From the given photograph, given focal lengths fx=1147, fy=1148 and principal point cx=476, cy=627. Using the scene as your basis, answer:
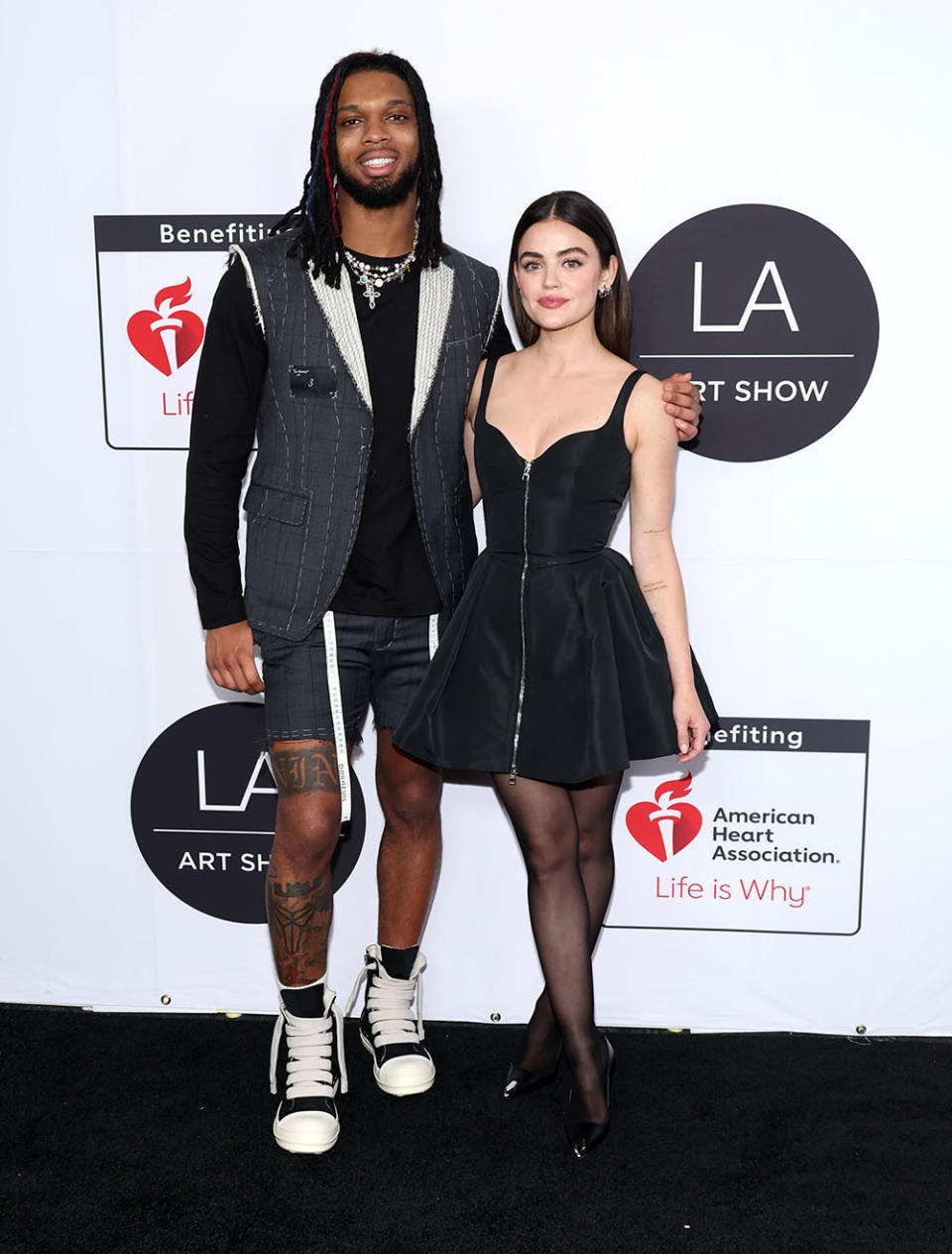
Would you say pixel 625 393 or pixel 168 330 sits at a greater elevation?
pixel 168 330

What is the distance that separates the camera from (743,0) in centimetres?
243

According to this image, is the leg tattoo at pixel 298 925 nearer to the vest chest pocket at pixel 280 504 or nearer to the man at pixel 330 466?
the man at pixel 330 466

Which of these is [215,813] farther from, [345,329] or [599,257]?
[599,257]

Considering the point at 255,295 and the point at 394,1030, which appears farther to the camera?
the point at 394,1030

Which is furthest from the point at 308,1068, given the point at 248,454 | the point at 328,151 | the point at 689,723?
the point at 328,151

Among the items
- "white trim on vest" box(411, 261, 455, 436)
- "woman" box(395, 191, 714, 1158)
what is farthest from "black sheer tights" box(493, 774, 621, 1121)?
"white trim on vest" box(411, 261, 455, 436)

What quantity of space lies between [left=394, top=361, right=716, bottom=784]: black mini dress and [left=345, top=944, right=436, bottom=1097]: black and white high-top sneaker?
0.68 m

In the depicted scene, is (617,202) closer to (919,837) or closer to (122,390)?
(122,390)

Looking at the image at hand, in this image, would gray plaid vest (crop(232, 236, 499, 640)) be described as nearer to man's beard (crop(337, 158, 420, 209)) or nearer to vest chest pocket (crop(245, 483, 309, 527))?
vest chest pocket (crop(245, 483, 309, 527))

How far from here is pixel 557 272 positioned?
7.29 ft

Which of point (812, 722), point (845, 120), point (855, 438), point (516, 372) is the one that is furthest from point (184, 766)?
point (845, 120)

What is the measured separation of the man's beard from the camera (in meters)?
2.23

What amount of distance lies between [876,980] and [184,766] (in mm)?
1761

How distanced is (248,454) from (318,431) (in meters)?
0.17
